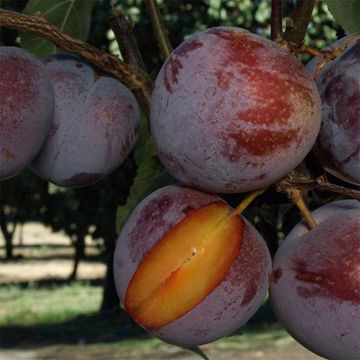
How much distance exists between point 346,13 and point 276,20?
0.44 ft

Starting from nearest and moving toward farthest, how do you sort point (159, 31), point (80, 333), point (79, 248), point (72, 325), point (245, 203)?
point (245, 203)
point (159, 31)
point (80, 333)
point (72, 325)
point (79, 248)

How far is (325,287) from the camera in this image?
885 millimetres

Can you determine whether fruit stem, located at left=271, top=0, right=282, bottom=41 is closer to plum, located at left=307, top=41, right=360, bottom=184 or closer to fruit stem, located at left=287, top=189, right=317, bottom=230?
plum, located at left=307, top=41, right=360, bottom=184

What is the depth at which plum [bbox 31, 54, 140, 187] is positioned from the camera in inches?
43.8

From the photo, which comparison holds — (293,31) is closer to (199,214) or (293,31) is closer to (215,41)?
(215,41)

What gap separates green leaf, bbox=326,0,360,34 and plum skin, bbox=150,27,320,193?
0.71 ft

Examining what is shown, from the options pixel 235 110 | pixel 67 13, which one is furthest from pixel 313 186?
pixel 67 13

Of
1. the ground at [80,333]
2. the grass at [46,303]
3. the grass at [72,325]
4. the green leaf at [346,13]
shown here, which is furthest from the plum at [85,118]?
the grass at [46,303]

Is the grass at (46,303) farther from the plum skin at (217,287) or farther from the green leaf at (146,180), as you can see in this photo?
the plum skin at (217,287)

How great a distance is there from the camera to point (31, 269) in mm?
21484

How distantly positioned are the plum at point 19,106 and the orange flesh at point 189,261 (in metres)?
0.23

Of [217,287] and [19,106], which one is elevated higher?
[19,106]

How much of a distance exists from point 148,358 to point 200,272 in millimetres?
8156

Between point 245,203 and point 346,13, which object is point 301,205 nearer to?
point 245,203
